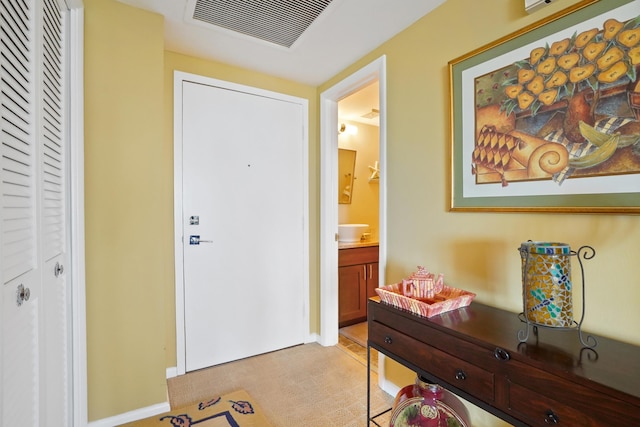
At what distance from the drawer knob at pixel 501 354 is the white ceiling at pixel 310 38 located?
1.74 meters

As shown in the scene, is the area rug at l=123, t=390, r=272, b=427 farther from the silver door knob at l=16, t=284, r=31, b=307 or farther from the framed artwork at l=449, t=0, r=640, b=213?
the framed artwork at l=449, t=0, r=640, b=213

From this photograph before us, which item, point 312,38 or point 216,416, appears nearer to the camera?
point 216,416

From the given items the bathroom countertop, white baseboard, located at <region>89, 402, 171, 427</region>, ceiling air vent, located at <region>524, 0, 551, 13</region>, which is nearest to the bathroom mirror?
the bathroom countertop

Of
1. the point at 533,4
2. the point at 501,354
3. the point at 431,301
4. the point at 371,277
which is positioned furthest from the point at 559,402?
the point at 371,277

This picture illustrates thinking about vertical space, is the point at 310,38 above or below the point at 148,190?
above

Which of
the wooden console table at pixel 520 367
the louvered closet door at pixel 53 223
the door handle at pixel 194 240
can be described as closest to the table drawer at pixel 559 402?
the wooden console table at pixel 520 367

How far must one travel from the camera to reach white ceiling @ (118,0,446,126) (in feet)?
5.65

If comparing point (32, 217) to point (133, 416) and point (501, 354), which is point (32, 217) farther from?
point (501, 354)

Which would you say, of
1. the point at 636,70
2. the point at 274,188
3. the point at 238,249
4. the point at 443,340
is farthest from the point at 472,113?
the point at 238,249

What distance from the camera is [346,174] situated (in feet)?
12.3

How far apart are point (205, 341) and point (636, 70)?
2.76 meters

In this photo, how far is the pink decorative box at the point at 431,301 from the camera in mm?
1311

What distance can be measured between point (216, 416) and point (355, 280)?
5.90 feet

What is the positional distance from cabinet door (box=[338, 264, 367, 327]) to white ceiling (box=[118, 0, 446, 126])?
1873mm
